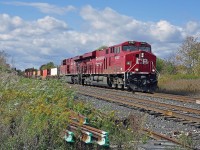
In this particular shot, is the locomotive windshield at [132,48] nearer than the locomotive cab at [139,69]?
No

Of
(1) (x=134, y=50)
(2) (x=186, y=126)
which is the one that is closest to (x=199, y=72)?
(1) (x=134, y=50)

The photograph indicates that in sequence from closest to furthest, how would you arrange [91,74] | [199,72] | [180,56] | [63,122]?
1. [63,122]
2. [91,74]
3. [199,72]
4. [180,56]

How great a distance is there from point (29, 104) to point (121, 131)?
1.83m

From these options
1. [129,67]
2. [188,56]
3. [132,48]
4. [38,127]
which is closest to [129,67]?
[129,67]

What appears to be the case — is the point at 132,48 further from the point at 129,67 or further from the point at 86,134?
the point at 86,134

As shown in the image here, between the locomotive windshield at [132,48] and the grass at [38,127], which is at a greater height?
the locomotive windshield at [132,48]

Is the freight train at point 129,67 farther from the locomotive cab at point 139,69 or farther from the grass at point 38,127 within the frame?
the grass at point 38,127

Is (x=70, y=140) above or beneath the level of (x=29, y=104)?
beneath

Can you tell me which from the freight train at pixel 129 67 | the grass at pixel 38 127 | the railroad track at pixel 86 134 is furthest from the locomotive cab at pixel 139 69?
the railroad track at pixel 86 134

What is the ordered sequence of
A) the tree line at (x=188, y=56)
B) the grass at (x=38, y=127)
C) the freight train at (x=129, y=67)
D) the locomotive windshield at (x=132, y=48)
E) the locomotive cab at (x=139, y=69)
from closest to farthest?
the grass at (x=38, y=127), the locomotive cab at (x=139, y=69), the freight train at (x=129, y=67), the locomotive windshield at (x=132, y=48), the tree line at (x=188, y=56)

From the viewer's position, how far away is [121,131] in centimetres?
652

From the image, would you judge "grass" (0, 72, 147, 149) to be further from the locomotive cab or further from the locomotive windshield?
the locomotive windshield

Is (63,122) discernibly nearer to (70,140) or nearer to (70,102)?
(70,140)

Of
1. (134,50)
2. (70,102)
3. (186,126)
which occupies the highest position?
(134,50)
